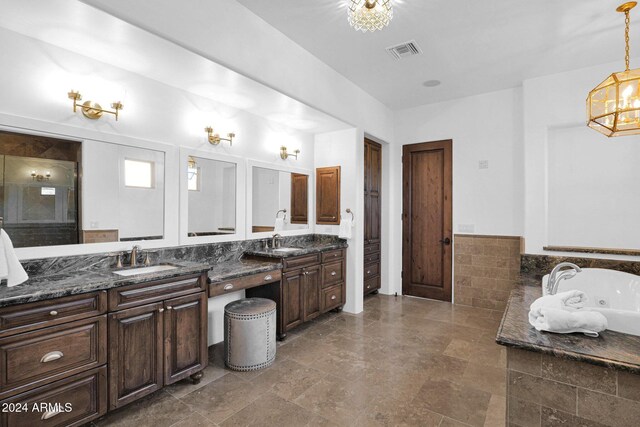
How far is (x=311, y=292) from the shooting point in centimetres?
354

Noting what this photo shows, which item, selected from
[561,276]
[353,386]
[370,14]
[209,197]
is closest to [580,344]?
[561,276]

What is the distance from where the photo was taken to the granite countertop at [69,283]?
5.19 feet

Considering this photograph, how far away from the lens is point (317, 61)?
3322mm

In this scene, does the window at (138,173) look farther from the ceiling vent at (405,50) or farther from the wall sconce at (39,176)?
the ceiling vent at (405,50)

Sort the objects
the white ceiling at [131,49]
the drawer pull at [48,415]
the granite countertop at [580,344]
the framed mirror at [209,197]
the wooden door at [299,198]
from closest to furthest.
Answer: the granite countertop at [580,344]
the drawer pull at [48,415]
the white ceiling at [131,49]
the framed mirror at [209,197]
the wooden door at [299,198]

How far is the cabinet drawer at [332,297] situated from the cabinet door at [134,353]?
1.96m

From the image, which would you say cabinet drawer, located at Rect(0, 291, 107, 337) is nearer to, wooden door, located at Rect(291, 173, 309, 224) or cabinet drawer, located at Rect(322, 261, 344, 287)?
cabinet drawer, located at Rect(322, 261, 344, 287)

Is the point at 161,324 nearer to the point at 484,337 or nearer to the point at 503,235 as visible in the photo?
the point at 484,337

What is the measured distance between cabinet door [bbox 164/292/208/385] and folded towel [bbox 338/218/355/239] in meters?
2.06

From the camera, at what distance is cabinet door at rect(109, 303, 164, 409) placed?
1.91m

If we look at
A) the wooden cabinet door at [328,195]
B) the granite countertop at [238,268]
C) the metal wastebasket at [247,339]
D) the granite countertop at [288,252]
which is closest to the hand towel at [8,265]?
the granite countertop at [238,268]

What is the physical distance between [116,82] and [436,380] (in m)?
3.48

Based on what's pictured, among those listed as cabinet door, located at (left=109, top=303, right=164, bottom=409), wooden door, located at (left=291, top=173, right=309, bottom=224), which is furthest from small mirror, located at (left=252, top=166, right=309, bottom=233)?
cabinet door, located at (left=109, top=303, right=164, bottom=409)

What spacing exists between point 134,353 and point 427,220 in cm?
411
